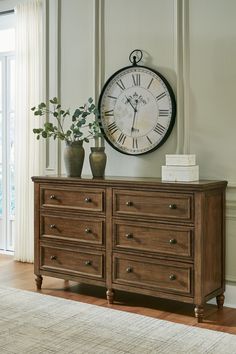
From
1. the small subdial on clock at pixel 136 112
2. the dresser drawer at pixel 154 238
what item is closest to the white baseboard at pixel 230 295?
the dresser drawer at pixel 154 238

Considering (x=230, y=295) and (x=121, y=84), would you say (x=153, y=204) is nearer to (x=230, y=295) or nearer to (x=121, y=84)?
(x=230, y=295)

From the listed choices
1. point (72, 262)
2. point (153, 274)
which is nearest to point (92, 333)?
point (153, 274)

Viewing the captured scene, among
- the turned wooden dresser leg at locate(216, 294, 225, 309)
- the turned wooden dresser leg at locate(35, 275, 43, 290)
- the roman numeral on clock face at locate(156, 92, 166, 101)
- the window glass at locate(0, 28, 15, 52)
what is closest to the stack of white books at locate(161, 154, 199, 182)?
the roman numeral on clock face at locate(156, 92, 166, 101)

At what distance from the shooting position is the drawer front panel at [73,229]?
398 cm

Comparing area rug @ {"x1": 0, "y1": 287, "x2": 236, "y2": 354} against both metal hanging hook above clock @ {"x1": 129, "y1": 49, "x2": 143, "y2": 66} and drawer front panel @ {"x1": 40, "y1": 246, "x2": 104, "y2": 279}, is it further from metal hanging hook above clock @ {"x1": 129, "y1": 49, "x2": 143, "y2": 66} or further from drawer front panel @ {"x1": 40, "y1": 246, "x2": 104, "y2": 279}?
metal hanging hook above clock @ {"x1": 129, "y1": 49, "x2": 143, "y2": 66}

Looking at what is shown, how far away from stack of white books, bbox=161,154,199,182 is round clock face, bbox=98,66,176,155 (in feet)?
1.42

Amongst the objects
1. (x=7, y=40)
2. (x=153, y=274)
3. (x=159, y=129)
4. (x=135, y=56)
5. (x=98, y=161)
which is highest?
(x=7, y=40)

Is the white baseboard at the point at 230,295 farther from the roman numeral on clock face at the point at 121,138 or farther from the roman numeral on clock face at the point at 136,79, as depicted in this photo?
the roman numeral on clock face at the point at 136,79

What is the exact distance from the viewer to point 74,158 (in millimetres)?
4223

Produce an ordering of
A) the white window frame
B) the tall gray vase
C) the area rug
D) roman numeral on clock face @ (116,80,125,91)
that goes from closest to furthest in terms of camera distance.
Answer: the area rug, the tall gray vase, roman numeral on clock face @ (116,80,125,91), the white window frame

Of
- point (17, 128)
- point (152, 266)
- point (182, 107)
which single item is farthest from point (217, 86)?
point (17, 128)

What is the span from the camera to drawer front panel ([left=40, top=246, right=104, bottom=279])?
3.99 metres

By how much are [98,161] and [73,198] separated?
1.15ft

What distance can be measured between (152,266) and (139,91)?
1424mm
